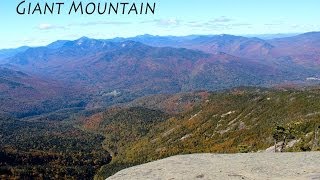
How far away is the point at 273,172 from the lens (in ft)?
160

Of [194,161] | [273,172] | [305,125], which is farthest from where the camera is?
[305,125]

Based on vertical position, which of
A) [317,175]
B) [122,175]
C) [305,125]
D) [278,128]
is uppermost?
[317,175]

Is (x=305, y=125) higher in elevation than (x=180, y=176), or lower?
lower

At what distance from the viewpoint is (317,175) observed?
45.8 m

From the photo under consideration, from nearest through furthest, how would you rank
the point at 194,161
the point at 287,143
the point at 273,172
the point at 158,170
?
the point at 273,172
the point at 158,170
the point at 194,161
the point at 287,143

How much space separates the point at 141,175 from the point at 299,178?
17583 millimetres

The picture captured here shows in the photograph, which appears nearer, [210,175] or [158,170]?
[210,175]

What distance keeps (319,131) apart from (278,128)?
152ft

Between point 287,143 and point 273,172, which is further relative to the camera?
point 287,143

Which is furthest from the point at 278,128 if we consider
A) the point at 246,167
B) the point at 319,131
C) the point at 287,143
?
the point at 246,167

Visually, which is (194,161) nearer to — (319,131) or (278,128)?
(278,128)

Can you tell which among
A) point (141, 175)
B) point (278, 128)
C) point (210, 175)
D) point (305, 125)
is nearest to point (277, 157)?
point (210, 175)

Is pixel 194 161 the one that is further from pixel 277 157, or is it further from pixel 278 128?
pixel 278 128

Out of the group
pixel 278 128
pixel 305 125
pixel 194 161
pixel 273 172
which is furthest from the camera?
pixel 305 125
